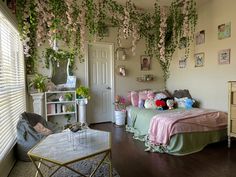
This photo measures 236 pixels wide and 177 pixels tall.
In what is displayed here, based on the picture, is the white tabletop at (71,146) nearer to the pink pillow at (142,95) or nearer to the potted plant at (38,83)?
the potted plant at (38,83)

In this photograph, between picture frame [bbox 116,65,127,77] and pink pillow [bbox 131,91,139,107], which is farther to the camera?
picture frame [bbox 116,65,127,77]

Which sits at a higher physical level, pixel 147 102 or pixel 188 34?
pixel 188 34

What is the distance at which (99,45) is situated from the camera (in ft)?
17.1

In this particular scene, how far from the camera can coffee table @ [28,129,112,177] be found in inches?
73.3

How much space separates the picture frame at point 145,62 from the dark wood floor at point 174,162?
2694 millimetres

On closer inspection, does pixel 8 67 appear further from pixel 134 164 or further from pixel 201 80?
pixel 201 80

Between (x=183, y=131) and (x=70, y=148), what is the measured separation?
195 cm

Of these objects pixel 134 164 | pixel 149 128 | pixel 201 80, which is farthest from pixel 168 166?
pixel 201 80

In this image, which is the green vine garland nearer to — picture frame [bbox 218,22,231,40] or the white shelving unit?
the white shelving unit

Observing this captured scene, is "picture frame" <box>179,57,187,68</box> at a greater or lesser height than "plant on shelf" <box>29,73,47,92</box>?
greater

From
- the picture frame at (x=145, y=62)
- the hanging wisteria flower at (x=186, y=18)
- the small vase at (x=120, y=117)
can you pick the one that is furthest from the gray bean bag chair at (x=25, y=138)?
the hanging wisteria flower at (x=186, y=18)

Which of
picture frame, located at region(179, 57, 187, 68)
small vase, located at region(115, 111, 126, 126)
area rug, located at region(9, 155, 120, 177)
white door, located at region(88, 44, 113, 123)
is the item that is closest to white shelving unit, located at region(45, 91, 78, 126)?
white door, located at region(88, 44, 113, 123)

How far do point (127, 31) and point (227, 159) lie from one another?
299 centimetres

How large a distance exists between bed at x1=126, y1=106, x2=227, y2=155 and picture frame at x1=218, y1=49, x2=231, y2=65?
1091mm
